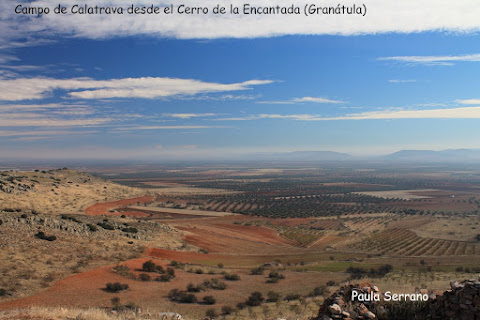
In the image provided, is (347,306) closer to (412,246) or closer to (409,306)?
(409,306)

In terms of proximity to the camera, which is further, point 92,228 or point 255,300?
point 92,228

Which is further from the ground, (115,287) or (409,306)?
(409,306)

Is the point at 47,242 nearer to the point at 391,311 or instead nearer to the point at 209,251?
the point at 209,251

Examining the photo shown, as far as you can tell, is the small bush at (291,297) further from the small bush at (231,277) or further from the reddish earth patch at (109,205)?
the reddish earth patch at (109,205)

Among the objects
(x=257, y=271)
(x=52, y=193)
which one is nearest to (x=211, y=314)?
(x=257, y=271)

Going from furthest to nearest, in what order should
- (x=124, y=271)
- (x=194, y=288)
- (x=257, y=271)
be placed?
(x=257, y=271)
(x=124, y=271)
(x=194, y=288)

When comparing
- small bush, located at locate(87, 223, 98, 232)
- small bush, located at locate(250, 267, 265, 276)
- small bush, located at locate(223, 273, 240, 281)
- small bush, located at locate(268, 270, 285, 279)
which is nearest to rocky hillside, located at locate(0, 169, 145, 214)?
small bush, located at locate(87, 223, 98, 232)

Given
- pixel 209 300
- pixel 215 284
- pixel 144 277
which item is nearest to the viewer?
pixel 209 300
